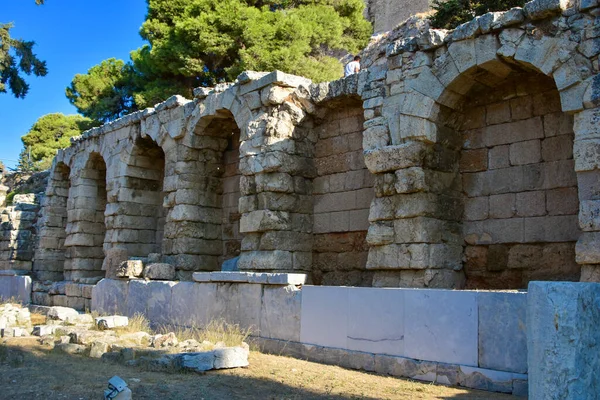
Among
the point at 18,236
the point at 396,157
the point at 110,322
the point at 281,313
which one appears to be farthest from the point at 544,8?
the point at 18,236

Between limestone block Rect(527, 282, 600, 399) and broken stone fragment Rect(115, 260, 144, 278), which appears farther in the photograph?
broken stone fragment Rect(115, 260, 144, 278)

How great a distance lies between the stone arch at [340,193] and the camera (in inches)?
363

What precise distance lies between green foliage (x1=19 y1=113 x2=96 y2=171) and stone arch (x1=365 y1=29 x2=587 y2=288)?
3049 centimetres

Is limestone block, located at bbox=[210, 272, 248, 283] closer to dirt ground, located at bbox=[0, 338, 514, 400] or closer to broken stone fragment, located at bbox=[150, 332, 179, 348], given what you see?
broken stone fragment, located at bbox=[150, 332, 179, 348]

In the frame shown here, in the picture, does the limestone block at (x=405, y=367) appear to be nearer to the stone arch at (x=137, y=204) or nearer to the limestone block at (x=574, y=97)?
the limestone block at (x=574, y=97)

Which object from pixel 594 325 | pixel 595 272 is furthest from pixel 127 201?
pixel 594 325

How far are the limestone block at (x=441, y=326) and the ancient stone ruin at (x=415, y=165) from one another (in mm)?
1499

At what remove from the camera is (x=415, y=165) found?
7.57 meters

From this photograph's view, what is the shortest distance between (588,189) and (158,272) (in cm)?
726

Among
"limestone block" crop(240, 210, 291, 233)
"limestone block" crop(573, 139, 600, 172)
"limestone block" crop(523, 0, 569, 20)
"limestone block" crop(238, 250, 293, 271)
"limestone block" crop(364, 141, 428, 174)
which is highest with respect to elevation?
"limestone block" crop(523, 0, 569, 20)

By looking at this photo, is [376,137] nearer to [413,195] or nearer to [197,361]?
[413,195]

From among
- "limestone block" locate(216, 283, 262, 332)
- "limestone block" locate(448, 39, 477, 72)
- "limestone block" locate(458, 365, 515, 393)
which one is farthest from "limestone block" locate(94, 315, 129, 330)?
"limestone block" locate(448, 39, 477, 72)

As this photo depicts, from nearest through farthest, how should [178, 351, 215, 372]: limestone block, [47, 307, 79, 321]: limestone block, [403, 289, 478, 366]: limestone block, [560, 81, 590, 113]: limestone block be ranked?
[403, 289, 478, 366]: limestone block < [178, 351, 215, 372]: limestone block < [560, 81, 590, 113]: limestone block < [47, 307, 79, 321]: limestone block

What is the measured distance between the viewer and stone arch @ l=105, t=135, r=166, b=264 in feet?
42.1
